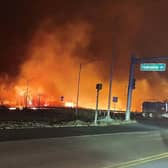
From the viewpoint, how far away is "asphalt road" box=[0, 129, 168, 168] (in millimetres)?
13991

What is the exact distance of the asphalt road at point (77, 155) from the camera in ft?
45.9

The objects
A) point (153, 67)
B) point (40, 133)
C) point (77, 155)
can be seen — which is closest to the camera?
point (77, 155)

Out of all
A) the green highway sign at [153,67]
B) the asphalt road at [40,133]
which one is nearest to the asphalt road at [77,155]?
the asphalt road at [40,133]

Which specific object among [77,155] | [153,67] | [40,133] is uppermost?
[153,67]

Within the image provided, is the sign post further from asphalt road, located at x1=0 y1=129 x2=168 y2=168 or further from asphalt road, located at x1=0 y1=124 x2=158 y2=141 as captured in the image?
asphalt road, located at x1=0 y1=129 x2=168 y2=168

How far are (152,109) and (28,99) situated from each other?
169ft

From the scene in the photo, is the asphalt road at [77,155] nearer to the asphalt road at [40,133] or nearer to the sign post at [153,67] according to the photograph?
the asphalt road at [40,133]

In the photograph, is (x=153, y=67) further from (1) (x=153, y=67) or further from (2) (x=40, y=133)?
(2) (x=40, y=133)

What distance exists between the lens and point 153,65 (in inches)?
1938

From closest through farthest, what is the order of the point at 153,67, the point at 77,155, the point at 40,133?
the point at 77,155 → the point at 40,133 → the point at 153,67

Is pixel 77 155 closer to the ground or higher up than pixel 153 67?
closer to the ground

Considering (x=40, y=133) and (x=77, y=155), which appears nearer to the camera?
(x=77, y=155)

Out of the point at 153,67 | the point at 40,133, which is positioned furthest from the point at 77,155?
the point at 153,67

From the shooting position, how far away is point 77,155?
1631 centimetres
